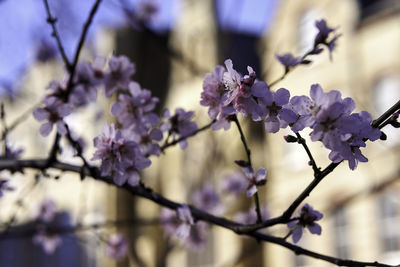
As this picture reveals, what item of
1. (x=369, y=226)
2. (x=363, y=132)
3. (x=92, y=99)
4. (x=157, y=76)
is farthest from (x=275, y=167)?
(x=363, y=132)

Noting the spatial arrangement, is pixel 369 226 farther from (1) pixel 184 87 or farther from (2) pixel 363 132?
(2) pixel 363 132

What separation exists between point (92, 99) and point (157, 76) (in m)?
18.2

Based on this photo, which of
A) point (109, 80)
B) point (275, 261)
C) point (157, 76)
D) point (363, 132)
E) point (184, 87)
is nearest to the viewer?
point (363, 132)

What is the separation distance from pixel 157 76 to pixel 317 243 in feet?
35.5

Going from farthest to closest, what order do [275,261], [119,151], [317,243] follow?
[275,261] < [317,243] < [119,151]

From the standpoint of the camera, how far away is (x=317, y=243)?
39.4 ft

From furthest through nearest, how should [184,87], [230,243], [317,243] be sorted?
[184,87] < [230,243] < [317,243]

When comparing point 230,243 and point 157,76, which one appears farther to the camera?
point 157,76

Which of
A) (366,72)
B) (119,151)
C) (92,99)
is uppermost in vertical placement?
(366,72)

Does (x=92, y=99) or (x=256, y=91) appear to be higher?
(x=92, y=99)

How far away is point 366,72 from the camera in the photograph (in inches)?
446

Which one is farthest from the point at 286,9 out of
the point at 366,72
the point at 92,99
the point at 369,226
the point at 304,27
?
the point at 92,99

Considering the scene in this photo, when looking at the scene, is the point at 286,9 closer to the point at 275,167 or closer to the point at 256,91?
the point at 275,167

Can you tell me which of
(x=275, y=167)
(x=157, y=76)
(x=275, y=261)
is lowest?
(x=275, y=261)
